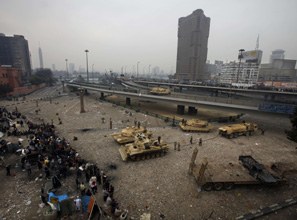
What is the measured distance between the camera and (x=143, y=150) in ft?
50.1

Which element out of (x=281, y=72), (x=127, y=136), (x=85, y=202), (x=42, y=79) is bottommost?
(x=85, y=202)

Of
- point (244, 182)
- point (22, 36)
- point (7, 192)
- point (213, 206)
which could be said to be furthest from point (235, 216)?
point (22, 36)

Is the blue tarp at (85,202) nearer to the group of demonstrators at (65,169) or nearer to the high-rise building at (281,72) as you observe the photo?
the group of demonstrators at (65,169)

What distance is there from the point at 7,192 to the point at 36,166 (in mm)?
3118

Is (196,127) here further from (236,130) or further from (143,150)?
(143,150)

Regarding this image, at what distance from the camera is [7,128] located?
21484 millimetres

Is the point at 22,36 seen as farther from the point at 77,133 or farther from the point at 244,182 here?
the point at 244,182

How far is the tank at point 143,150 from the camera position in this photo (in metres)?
15.2

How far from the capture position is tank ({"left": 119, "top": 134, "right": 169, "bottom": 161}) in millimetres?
15188

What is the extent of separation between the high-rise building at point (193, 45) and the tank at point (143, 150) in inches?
5813

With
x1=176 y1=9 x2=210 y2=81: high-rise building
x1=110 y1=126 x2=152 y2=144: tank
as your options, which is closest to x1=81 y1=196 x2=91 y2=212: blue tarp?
x1=110 y1=126 x2=152 y2=144: tank

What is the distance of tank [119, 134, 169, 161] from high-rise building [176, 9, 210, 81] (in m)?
148

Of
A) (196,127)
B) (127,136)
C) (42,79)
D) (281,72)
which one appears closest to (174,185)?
(127,136)

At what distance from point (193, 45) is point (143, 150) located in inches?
6250
